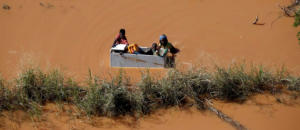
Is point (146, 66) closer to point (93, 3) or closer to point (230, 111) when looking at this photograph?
point (230, 111)

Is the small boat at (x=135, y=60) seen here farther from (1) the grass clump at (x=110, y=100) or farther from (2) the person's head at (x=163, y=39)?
A: (1) the grass clump at (x=110, y=100)

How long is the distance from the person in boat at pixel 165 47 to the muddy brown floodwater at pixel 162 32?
22 centimetres

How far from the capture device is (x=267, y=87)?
6152 mm

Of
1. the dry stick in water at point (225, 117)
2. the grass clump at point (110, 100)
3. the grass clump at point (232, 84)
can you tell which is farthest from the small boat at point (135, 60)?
the dry stick in water at point (225, 117)

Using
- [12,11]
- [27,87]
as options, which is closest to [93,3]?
[12,11]

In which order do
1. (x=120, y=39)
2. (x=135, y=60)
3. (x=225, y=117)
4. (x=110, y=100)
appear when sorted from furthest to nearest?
1. (x=120, y=39)
2. (x=135, y=60)
3. (x=225, y=117)
4. (x=110, y=100)

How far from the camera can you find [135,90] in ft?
19.2

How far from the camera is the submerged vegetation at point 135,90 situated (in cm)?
555

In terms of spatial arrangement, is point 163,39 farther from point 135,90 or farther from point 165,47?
point 135,90

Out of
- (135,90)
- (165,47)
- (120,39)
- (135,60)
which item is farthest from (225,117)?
(120,39)

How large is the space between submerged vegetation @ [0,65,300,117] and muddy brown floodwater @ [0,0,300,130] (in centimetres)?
27

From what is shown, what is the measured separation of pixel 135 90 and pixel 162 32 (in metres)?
2.35

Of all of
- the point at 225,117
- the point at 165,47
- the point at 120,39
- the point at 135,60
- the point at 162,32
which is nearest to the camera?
the point at 225,117

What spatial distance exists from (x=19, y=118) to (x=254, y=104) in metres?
4.32
